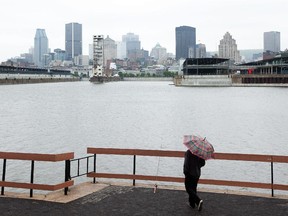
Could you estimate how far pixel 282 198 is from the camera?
14.8 metres

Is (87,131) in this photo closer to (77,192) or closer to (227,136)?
(227,136)

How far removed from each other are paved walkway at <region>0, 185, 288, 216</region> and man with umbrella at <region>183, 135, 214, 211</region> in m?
0.43

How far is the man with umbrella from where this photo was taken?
12797 mm

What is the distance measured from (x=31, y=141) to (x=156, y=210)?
34.2 metres

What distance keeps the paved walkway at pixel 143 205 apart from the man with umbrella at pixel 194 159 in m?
0.43

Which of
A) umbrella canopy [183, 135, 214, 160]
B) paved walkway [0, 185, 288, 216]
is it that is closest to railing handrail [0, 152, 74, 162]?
paved walkway [0, 185, 288, 216]

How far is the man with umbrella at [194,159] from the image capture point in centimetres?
1280

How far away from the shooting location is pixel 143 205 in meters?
13.8

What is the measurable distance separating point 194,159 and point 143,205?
2.38 meters

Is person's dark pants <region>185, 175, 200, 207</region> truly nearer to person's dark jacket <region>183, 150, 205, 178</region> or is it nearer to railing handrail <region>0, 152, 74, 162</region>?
person's dark jacket <region>183, 150, 205, 178</region>

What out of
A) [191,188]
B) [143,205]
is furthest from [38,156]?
[191,188]

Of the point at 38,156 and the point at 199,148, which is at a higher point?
the point at 199,148

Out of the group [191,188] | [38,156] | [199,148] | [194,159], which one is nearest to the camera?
[199,148]

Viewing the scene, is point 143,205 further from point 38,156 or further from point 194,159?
point 38,156
